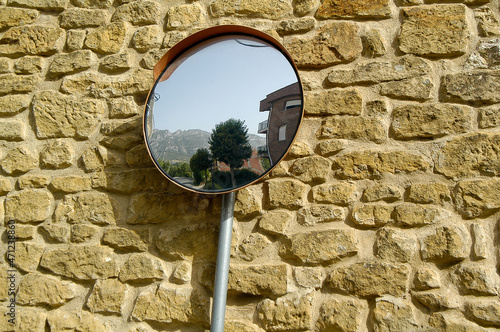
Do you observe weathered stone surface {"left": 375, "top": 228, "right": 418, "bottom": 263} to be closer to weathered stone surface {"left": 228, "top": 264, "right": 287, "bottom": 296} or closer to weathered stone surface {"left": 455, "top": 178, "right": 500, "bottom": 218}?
weathered stone surface {"left": 455, "top": 178, "right": 500, "bottom": 218}

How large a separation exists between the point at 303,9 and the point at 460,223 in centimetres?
124

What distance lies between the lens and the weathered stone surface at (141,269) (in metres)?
1.81

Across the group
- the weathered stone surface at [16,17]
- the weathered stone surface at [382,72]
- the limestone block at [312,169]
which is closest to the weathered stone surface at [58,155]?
the weathered stone surface at [16,17]

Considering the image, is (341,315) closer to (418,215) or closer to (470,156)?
(418,215)

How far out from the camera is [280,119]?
1629mm

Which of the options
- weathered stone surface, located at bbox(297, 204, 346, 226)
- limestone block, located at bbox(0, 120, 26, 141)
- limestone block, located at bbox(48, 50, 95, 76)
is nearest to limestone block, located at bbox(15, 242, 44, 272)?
limestone block, located at bbox(0, 120, 26, 141)

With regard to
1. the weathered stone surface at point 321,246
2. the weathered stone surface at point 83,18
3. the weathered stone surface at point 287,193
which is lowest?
the weathered stone surface at point 321,246

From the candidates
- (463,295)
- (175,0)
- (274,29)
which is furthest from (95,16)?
(463,295)

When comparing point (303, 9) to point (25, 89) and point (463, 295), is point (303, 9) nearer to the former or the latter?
point (463, 295)

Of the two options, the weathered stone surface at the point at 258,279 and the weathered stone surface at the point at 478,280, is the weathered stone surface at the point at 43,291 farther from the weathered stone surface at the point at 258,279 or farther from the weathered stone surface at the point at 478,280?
the weathered stone surface at the point at 478,280

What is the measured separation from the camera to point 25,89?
7.07 ft

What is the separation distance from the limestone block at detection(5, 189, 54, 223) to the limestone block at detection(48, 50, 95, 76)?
2.24 feet

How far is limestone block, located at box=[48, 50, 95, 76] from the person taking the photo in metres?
2.11

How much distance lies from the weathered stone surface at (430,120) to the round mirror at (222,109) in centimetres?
47
